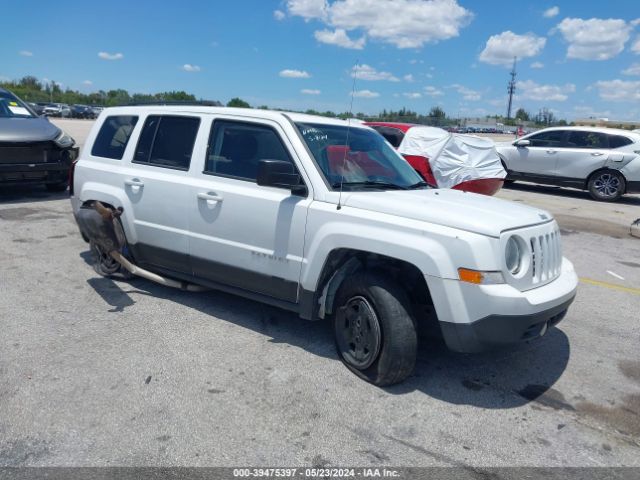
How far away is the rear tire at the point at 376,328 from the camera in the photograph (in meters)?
3.69

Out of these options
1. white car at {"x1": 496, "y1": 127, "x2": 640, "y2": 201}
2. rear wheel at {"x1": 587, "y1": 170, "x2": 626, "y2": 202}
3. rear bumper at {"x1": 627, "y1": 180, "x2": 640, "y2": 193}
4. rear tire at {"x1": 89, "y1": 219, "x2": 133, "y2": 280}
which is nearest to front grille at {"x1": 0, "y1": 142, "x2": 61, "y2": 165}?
rear tire at {"x1": 89, "y1": 219, "x2": 133, "y2": 280}

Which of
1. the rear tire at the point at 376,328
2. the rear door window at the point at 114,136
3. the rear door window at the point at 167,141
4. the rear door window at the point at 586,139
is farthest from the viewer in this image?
the rear door window at the point at 586,139

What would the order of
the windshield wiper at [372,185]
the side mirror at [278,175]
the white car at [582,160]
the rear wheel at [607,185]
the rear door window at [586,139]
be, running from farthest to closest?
the rear door window at [586,139] < the rear wheel at [607,185] < the white car at [582,160] < the windshield wiper at [372,185] < the side mirror at [278,175]

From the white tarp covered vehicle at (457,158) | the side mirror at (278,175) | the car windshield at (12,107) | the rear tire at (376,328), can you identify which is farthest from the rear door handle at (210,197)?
the car windshield at (12,107)

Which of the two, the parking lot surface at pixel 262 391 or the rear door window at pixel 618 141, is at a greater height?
the rear door window at pixel 618 141

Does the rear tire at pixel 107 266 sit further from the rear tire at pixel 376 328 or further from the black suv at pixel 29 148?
the black suv at pixel 29 148

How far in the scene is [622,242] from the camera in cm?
918

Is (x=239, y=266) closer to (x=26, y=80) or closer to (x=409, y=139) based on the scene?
(x=409, y=139)

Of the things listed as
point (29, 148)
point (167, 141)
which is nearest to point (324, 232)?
point (167, 141)

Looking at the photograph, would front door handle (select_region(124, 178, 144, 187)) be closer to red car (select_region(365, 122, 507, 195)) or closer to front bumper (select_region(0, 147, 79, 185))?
front bumper (select_region(0, 147, 79, 185))

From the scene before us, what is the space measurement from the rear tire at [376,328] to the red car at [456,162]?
6456 millimetres

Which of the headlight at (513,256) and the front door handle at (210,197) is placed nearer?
the headlight at (513,256)

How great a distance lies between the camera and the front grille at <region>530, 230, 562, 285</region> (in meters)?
3.74

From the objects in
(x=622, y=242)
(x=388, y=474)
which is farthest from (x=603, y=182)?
(x=388, y=474)
